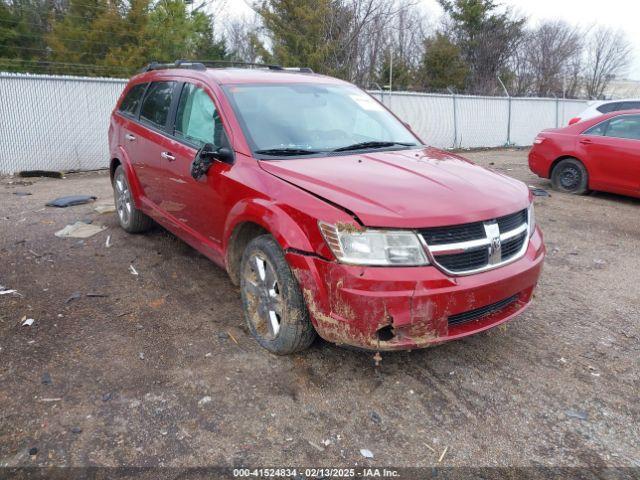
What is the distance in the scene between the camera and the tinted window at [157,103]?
4738mm

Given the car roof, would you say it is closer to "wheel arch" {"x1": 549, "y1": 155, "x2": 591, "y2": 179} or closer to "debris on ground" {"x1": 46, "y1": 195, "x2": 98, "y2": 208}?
"debris on ground" {"x1": 46, "y1": 195, "x2": 98, "y2": 208}

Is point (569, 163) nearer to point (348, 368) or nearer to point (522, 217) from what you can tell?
point (522, 217)

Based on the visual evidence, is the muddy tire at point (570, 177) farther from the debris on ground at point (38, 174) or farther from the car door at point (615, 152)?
the debris on ground at point (38, 174)

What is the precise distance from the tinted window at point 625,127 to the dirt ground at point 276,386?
4.15 metres

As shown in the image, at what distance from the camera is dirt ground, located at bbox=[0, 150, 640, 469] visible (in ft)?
8.48

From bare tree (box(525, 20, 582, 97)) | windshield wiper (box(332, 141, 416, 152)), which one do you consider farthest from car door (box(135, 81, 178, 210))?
bare tree (box(525, 20, 582, 97))

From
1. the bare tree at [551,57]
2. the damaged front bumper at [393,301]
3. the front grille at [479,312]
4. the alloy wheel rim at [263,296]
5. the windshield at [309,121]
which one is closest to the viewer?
the damaged front bumper at [393,301]

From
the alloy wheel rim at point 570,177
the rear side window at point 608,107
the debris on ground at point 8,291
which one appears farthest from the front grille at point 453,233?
the rear side window at point 608,107

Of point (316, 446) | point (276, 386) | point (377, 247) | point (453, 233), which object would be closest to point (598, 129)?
point (453, 233)

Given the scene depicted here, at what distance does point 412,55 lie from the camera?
34625 mm

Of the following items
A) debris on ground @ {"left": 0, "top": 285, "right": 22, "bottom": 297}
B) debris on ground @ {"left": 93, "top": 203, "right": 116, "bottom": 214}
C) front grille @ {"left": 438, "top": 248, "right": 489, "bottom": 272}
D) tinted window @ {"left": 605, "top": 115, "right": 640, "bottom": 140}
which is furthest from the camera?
tinted window @ {"left": 605, "top": 115, "right": 640, "bottom": 140}

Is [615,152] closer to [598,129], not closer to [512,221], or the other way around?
[598,129]

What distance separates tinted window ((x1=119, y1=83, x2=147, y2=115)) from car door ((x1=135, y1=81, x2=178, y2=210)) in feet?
0.64

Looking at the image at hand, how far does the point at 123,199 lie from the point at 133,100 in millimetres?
1111
